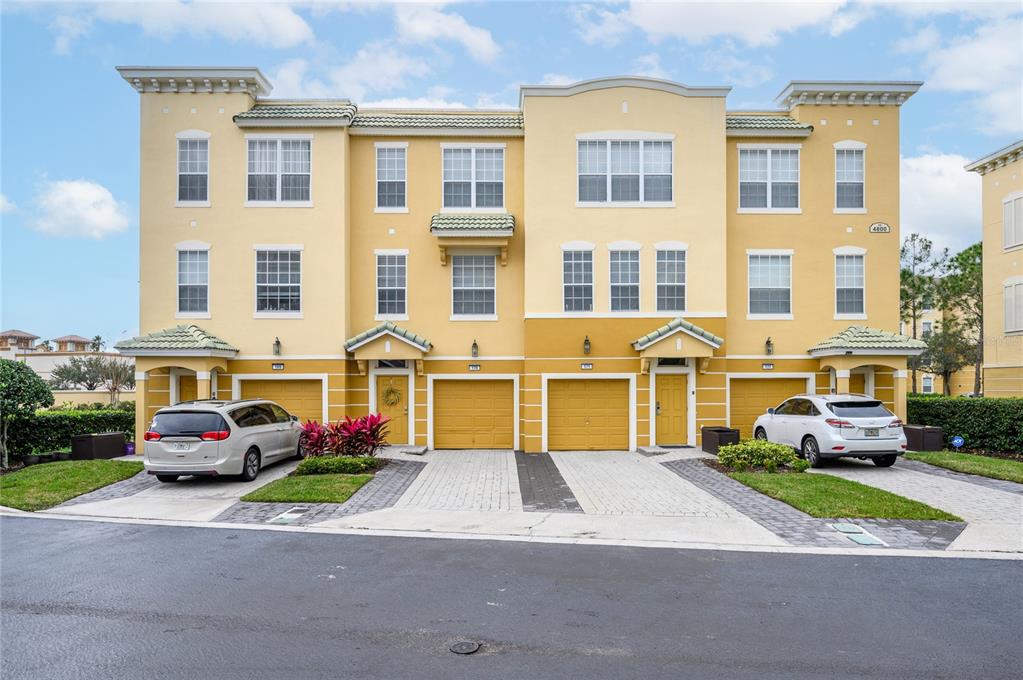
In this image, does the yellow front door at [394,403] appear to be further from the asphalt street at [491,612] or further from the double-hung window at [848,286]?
the double-hung window at [848,286]

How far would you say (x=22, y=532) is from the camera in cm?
1012

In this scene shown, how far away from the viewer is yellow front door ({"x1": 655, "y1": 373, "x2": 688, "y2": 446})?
19.1 metres

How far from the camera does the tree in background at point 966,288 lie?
36.4m

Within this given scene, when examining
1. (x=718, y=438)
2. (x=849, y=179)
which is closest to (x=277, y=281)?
(x=718, y=438)

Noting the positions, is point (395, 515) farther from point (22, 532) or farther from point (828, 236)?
point (828, 236)

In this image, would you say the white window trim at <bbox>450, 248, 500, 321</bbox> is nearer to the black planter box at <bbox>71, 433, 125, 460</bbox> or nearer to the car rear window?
the car rear window

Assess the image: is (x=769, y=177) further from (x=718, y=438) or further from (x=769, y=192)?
(x=718, y=438)

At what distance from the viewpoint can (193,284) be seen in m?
19.3

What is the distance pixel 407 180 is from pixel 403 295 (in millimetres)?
3353

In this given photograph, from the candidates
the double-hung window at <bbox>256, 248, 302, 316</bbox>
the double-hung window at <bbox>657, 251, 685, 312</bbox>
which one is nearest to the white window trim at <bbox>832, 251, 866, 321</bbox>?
the double-hung window at <bbox>657, 251, 685, 312</bbox>

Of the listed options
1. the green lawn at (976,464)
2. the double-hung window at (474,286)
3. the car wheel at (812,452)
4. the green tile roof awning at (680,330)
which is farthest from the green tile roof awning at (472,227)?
the green lawn at (976,464)

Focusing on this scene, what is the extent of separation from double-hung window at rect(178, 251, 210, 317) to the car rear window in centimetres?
671

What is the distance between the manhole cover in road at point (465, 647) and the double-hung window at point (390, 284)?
1482 centimetres

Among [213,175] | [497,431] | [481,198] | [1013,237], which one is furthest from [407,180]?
[1013,237]
